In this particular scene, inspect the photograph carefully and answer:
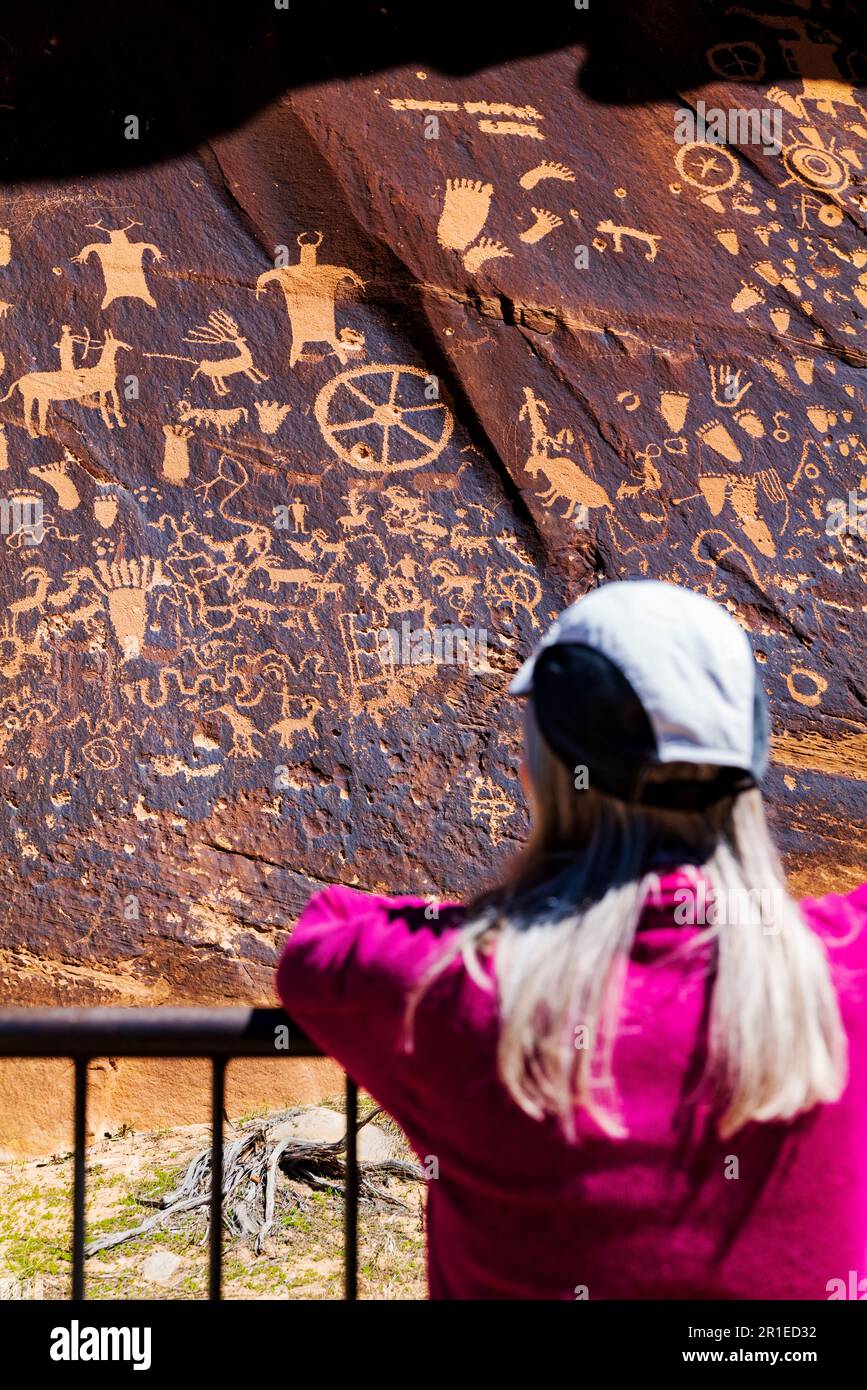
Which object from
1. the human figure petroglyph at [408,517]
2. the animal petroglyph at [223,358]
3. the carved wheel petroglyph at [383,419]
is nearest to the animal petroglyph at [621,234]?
the carved wheel petroglyph at [383,419]

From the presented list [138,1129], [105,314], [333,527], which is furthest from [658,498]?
[138,1129]

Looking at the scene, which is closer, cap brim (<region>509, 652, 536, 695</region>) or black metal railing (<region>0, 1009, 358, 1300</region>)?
cap brim (<region>509, 652, 536, 695</region>)

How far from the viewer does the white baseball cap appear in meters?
0.84

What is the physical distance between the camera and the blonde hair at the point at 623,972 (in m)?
0.79

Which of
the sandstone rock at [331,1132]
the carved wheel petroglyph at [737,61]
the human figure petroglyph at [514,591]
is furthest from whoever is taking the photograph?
the carved wheel petroglyph at [737,61]

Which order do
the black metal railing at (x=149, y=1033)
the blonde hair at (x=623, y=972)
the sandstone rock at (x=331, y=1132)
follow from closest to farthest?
the blonde hair at (x=623, y=972) → the black metal railing at (x=149, y=1033) → the sandstone rock at (x=331, y=1132)

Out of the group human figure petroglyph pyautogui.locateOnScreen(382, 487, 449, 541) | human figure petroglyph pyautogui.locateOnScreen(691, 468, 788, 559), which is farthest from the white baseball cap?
human figure petroglyph pyautogui.locateOnScreen(691, 468, 788, 559)

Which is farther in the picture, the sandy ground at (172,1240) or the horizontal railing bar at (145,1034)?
the sandy ground at (172,1240)

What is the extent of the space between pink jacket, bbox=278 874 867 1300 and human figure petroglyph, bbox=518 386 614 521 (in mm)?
2480

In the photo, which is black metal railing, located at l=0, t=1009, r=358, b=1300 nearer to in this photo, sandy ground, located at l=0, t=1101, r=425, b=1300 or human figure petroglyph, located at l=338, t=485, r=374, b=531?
sandy ground, located at l=0, t=1101, r=425, b=1300

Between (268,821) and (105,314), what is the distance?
4.96 ft

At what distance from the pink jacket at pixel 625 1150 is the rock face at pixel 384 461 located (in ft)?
7.16

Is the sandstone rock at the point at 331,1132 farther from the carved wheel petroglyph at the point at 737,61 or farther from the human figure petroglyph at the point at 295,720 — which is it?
the carved wheel petroglyph at the point at 737,61

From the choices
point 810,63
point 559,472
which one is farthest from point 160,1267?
point 810,63
